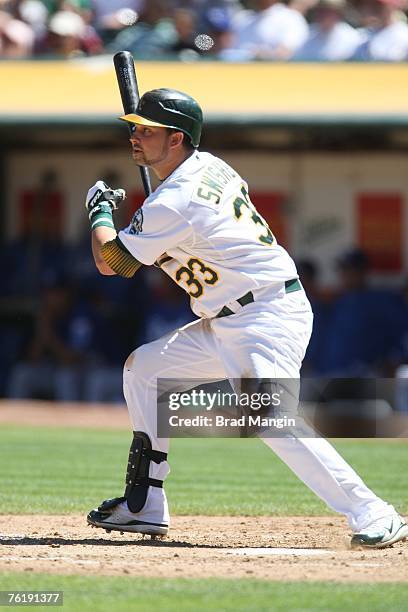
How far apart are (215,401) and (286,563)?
152 inches

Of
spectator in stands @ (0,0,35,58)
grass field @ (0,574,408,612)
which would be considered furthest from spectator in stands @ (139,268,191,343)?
grass field @ (0,574,408,612)

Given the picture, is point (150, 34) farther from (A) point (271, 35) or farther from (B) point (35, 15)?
(B) point (35, 15)

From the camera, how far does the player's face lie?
5.23 m

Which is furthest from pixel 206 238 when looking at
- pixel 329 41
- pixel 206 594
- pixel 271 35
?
pixel 271 35

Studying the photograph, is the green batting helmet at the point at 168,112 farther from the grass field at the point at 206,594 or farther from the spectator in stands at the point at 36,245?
the spectator in stands at the point at 36,245

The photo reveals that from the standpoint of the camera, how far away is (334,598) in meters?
4.01

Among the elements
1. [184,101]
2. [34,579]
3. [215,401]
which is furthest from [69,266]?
[34,579]

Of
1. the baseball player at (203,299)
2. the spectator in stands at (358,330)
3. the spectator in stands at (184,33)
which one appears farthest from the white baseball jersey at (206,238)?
the spectator in stands at (184,33)

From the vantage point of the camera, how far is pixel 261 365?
197 inches

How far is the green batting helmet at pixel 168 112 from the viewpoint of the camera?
5.20m

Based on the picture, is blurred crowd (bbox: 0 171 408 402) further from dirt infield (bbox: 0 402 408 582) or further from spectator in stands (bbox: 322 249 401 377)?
dirt infield (bbox: 0 402 408 582)

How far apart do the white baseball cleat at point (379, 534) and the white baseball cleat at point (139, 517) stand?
90 centimetres

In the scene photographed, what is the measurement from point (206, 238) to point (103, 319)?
8.17m

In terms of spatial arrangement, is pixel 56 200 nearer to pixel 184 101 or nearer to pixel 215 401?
pixel 215 401
